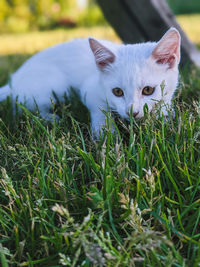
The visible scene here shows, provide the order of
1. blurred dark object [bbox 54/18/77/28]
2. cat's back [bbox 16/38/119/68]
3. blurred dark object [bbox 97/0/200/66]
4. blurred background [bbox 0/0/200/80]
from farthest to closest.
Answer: blurred dark object [bbox 54/18/77/28] → blurred background [bbox 0/0/200/80] → blurred dark object [bbox 97/0/200/66] → cat's back [bbox 16/38/119/68]

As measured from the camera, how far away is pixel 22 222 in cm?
99

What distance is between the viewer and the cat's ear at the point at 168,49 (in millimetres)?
1401

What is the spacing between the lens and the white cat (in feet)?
4.71

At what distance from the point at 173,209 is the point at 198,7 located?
9.08 meters

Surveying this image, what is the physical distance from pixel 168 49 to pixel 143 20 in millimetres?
1377

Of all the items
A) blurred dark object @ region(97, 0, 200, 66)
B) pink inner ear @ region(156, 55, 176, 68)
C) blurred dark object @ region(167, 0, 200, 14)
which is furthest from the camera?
blurred dark object @ region(167, 0, 200, 14)

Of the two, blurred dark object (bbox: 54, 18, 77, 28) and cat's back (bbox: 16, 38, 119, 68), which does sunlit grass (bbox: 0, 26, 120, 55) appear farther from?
blurred dark object (bbox: 54, 18, 77, 28)

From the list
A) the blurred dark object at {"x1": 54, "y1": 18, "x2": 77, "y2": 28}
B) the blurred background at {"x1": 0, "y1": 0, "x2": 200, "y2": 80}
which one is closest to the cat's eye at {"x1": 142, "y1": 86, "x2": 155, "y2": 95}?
the blurred background at {"x1": 0, "y1": 0, "x2": 200, "y2": 80}

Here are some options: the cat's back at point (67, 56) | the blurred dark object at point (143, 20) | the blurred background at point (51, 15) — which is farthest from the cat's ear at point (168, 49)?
the blurred background at point (51, 15)

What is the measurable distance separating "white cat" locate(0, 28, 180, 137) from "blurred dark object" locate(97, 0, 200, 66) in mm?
858

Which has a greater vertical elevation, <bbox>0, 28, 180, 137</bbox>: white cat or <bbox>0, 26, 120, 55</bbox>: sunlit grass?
<bbox>0, 26, 120, 55</bbox>: sunlit grass

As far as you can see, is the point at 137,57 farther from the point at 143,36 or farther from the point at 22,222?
the point at 143,36

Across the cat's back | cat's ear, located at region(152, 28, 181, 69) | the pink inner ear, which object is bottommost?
the pink inner ear

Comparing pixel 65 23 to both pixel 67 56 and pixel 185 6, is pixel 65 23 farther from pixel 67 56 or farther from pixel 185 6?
pixel 67 56
